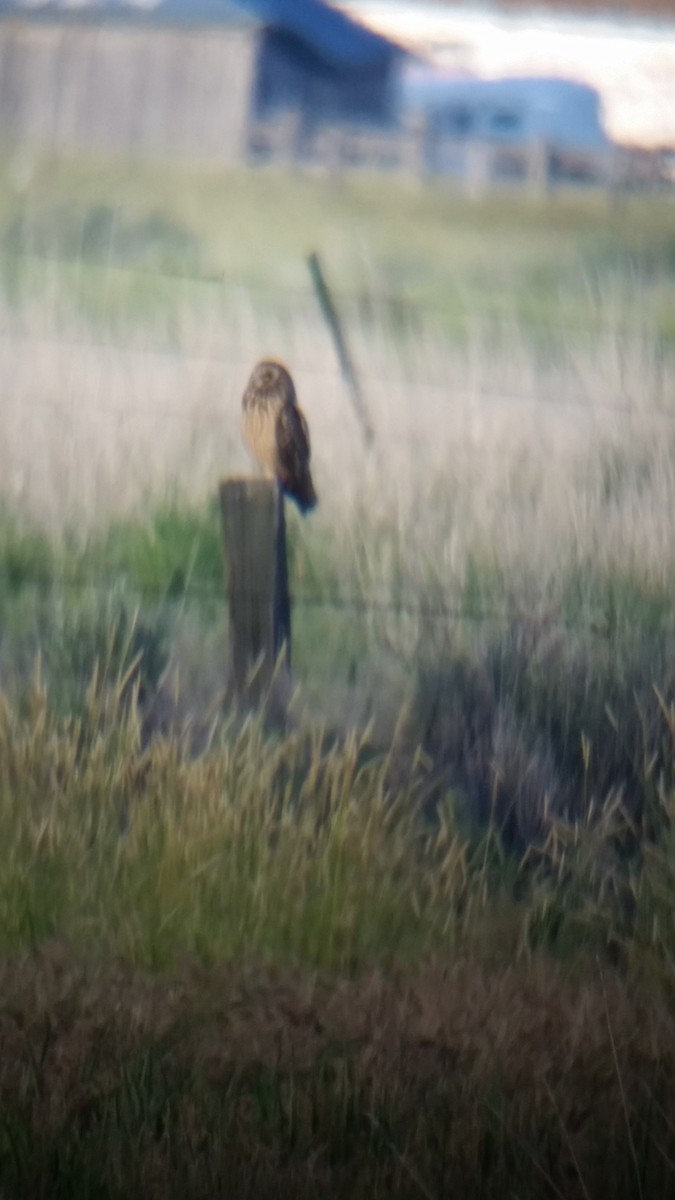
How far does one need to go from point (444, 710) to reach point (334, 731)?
18 centimetres

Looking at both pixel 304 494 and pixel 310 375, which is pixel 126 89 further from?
pixel 304 494

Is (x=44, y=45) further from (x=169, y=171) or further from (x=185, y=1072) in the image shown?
(x=185, y=1072)

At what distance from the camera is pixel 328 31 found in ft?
10.3

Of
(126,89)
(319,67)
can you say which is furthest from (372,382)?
(126,89)

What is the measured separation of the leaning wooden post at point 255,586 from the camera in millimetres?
3211

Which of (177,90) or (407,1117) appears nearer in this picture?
(407,1117)

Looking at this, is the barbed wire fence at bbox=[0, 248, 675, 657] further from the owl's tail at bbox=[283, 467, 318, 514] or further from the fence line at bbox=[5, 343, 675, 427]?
the owl's tail at bbox=[283, 467, 318, 514]

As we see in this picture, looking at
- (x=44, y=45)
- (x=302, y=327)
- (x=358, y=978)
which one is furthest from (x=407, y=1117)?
(x=44, y=45)

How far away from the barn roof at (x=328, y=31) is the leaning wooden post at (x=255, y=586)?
71 cm

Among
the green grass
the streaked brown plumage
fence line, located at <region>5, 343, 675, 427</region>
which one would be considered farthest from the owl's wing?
the green grass

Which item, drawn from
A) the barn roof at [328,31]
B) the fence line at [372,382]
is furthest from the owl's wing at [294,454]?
the barn roof at [328,31]

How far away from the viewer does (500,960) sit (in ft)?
10.2

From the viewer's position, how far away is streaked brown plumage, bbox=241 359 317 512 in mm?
3275

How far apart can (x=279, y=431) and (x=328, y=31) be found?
660 millimetres
